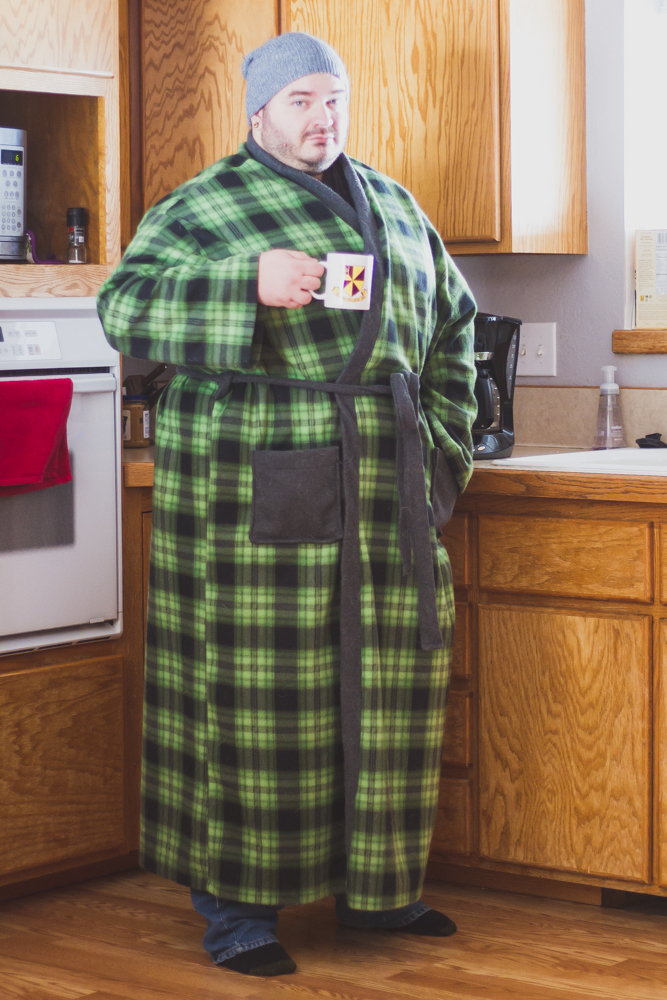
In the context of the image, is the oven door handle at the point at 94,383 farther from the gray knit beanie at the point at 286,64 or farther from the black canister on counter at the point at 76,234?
the gray knit beanie at the point at 286,64

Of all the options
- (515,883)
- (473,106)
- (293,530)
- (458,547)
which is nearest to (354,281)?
(293,530)

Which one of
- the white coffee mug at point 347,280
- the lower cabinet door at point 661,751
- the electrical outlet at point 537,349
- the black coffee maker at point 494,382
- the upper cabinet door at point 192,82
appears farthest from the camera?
the electrical outlet at point 537,349

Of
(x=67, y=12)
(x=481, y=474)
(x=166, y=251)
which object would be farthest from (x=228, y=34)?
(x=481, y=474)

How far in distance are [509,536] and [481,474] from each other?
0.41 feet

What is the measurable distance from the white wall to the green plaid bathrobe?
2.76 feet

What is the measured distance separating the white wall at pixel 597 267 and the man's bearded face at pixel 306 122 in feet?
3.17

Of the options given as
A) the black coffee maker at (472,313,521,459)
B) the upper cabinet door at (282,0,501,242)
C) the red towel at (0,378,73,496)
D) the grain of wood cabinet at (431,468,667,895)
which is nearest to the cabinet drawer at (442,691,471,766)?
the grain of wood cabinet at (431,468,667,895)

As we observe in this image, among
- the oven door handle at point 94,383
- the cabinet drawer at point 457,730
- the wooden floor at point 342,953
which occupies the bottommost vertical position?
the wooden floor at point 342,953

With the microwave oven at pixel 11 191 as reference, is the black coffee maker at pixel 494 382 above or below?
below

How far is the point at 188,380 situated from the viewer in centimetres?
195

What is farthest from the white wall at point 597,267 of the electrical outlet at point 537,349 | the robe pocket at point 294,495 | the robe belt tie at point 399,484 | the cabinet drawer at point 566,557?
the robe pocket at point 294,495

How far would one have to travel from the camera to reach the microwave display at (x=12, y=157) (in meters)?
2.26

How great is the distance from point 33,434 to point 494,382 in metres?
0.89

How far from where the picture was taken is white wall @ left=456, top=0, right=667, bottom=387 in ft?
8.67
